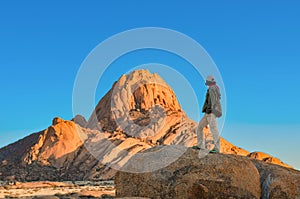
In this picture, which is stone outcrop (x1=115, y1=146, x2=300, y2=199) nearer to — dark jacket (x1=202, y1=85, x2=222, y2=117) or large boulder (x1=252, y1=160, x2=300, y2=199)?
large boulder (x1=252, y1=160, x2=300, y2=199)

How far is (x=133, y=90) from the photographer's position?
152 m

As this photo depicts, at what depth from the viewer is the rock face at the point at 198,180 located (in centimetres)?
1450

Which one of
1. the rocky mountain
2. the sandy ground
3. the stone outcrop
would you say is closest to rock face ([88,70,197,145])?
the rocky mountain

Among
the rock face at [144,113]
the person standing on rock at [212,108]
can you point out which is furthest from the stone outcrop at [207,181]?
the rock face at [144,113]

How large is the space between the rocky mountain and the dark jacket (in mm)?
76406

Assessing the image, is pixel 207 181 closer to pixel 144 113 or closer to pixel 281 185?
pixel 281 185

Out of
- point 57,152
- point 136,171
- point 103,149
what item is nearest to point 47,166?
point 57,152

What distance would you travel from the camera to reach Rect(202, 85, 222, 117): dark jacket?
15391mm

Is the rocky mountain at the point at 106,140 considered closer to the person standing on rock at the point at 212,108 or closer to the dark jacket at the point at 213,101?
the person standing on rock at the point at 212,108

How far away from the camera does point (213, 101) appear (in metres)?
15.3

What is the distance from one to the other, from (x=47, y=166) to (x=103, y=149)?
16904 millimetres

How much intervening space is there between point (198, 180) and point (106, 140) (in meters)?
99.9

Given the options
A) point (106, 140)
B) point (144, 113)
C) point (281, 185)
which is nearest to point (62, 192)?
point (281, 185)

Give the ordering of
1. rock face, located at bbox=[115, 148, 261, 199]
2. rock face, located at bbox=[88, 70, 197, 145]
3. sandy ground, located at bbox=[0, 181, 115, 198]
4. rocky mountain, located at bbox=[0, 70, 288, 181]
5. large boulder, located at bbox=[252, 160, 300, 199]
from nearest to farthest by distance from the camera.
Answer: rock face, located at bbox=[115, 148, 261, 199] < large boulder, located at bbox=[252, 160, 300, 199] < sandy ground, located at bbox=[0, 181, 115, 198] < rocky mountain, located at bbox=[0, 70, 288, 181] < rock face, located at bbox=[88, 70, 197, 145]
